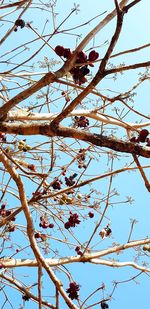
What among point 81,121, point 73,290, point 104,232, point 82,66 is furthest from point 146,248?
point 82,66

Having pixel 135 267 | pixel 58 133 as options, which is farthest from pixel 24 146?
pixel 135 267

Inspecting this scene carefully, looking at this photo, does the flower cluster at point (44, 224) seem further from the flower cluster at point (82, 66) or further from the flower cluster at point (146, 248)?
the flower cluster at point (82, 66)

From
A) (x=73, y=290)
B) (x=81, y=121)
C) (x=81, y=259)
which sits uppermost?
(x=81, y=121)

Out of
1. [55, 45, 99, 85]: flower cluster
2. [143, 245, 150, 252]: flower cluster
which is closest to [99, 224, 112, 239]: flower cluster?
[143, 245, 150, 252]: flower cluster

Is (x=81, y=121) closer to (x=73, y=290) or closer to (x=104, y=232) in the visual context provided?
(x=104, y=232)

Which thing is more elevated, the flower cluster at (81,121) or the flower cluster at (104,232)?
the flower cluster at (81,121)

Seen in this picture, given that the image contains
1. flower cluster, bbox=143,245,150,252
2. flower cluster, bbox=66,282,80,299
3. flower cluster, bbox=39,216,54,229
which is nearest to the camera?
flower cluster, bbox=66,282,80,299

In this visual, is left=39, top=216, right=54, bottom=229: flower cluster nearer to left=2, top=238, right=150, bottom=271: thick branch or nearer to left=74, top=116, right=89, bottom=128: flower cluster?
left=2, top=238, right=150, bottom=271: thick branch

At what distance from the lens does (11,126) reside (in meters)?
2.53

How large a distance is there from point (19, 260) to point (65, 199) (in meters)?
0.97

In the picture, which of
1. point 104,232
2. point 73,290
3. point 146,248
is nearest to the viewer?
point 73,290

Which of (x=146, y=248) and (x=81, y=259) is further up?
(x=146, y=248)

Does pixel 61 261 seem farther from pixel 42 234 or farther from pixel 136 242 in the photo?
pixel 136 242

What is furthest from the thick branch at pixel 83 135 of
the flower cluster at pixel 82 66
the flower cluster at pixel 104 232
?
the flower cluster at pixel 104 232
